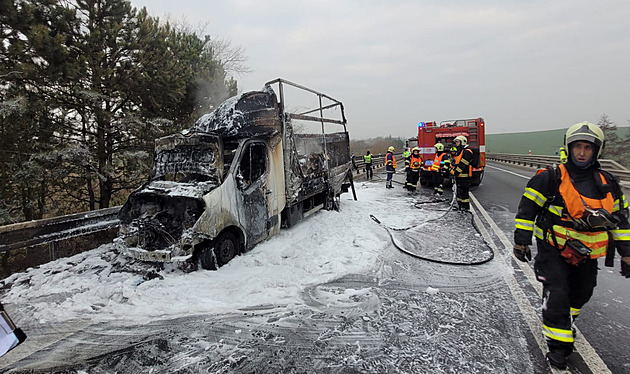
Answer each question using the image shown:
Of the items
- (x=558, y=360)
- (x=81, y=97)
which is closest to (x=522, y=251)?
(x=558, y=360)

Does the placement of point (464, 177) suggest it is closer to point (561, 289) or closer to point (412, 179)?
point (412, 179)

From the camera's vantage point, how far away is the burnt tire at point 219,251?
4.41 meters

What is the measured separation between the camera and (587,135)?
2.39 meters

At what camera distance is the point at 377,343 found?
2.81m

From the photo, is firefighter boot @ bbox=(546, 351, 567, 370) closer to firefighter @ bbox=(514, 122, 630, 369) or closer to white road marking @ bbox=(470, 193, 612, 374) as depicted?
firefighter @ bbox=(514, 122, 630, 369)

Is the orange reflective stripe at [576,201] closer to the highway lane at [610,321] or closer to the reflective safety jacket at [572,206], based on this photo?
the reflective safety jacket at [572,206]

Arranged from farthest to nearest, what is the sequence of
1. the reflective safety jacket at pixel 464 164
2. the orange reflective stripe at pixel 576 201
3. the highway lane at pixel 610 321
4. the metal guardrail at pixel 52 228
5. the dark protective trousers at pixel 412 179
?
the dark protective trousers at pixel 412 179 → the reflective safety jacket at pixel 464 164 → the metal guardrail at pixel 52 228 → the highway lane at pixel 610 321 → the orange reflective stripe at pixel 576 201

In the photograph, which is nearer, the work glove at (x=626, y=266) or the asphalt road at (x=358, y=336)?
the work glove at (x=626, y=266)

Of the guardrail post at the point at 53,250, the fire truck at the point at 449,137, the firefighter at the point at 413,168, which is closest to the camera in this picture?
the guardrail post at the point at 53,250

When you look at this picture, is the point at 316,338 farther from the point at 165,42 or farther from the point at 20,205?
the point at 165,42

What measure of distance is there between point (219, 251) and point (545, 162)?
23913mm

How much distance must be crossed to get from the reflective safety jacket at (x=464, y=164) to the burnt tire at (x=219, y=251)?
6169 mm

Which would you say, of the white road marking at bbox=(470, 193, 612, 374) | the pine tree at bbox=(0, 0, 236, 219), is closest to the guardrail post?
the pine tree at bbox=(0, 0, 236, 219)

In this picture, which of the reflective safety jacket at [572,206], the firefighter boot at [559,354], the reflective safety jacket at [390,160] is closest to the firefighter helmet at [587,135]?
the reflective safety jacket at [572,206]
